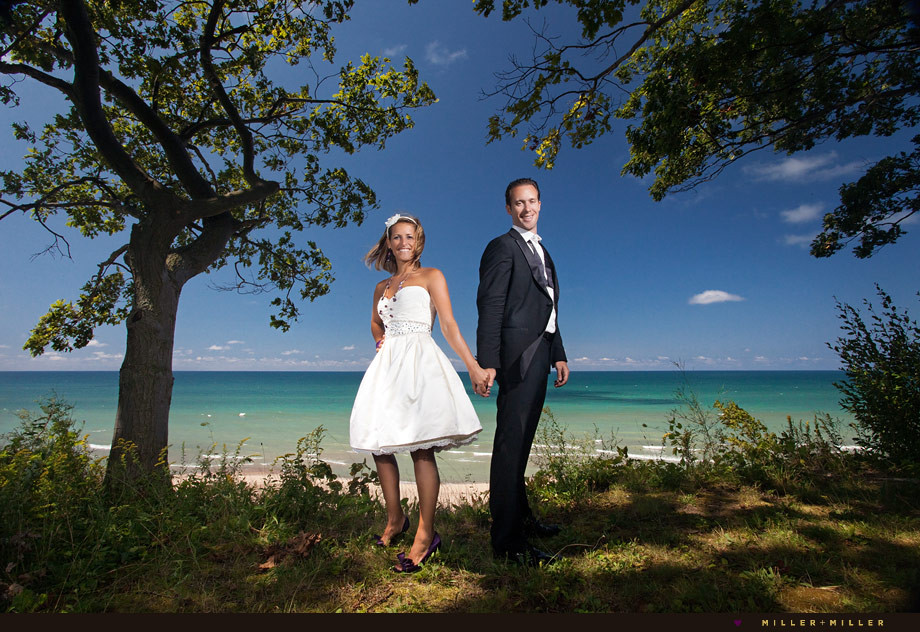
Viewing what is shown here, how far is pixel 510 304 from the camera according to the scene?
308 centimetres

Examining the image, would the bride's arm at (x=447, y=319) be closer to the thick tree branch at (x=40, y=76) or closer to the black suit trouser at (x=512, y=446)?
the black suit trouser at (x=512, y=446)

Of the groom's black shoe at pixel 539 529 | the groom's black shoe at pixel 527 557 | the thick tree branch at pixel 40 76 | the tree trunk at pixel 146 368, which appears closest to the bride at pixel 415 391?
the groom's black shoe at pixel 527 557

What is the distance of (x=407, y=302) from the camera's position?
309cm

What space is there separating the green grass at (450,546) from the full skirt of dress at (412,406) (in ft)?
3.04

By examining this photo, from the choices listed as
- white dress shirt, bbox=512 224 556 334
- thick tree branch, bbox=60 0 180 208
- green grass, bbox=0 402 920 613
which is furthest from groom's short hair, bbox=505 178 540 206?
thick tree branch, bbox=60 0 180 208

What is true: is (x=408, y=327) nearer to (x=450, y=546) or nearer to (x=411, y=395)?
(x=411, y=395)

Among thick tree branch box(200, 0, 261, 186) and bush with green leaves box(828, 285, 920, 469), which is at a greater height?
thick tree branch box(200, 0, 261, 186)

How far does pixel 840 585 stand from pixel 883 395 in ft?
11.3

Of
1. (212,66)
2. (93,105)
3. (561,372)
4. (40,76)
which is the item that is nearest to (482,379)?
(561,372)

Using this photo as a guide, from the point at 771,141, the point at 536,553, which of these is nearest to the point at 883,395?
the point at 771,141

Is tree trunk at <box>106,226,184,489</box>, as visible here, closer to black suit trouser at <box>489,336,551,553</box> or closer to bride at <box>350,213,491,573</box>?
bride at <box>350,213,491,573</box>

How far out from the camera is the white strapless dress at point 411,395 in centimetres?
285

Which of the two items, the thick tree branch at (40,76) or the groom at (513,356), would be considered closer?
the groom at (513,356)

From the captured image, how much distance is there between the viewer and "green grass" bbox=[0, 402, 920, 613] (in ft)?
8.30
